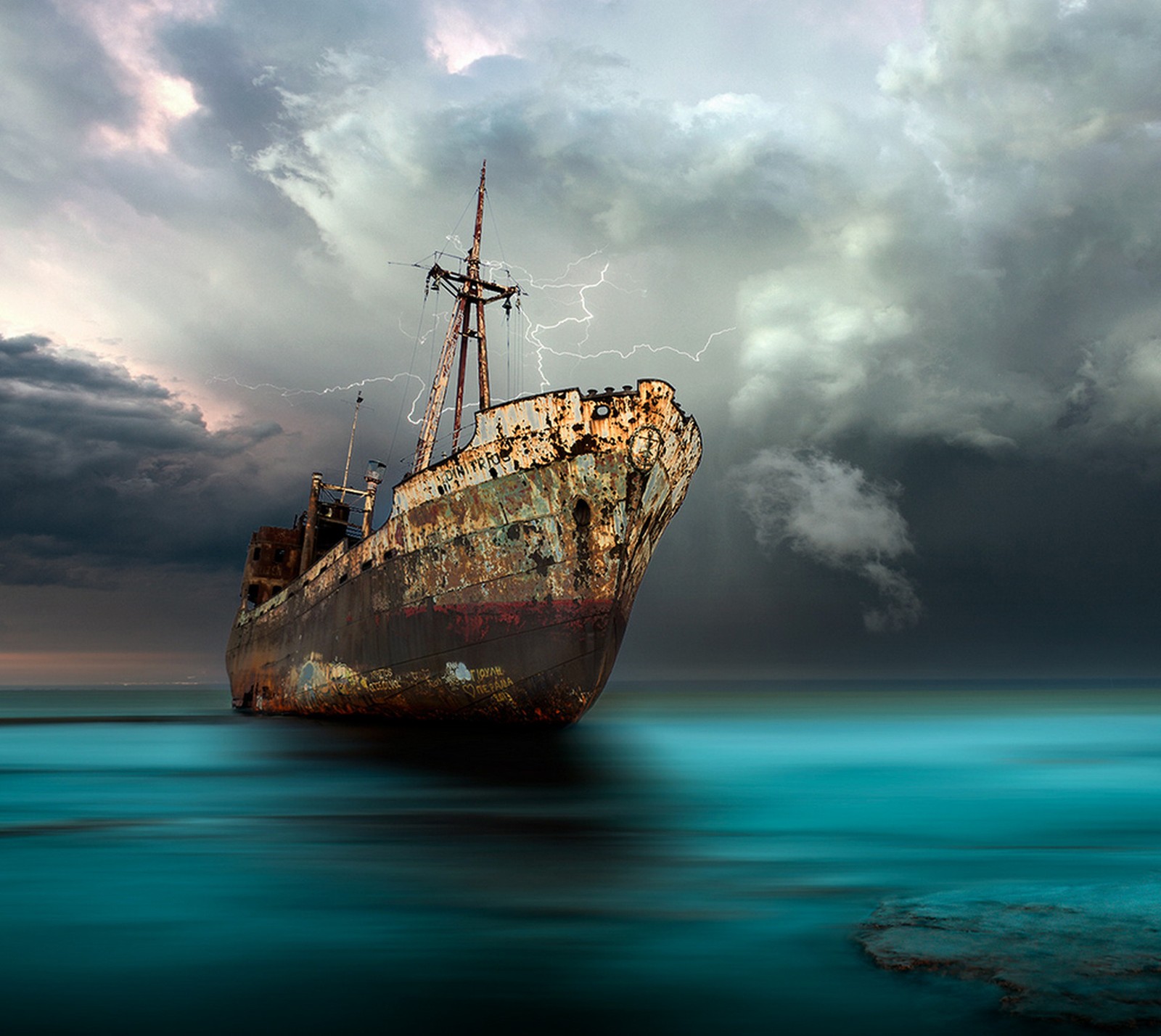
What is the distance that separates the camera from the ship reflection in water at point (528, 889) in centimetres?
392

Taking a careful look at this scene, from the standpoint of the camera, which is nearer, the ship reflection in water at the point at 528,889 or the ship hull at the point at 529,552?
the ship reflection in water at the point at 528,889

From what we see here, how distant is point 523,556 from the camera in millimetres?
16109

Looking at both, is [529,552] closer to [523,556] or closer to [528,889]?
[523,556]

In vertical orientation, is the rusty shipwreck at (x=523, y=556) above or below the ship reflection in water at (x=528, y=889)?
above

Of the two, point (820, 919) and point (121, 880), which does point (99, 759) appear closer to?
point (121, 880)

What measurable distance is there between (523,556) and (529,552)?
0.14 m

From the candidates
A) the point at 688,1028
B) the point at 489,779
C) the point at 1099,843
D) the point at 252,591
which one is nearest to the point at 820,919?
the point at 688,1028

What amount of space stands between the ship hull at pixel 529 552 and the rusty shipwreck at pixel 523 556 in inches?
1.0

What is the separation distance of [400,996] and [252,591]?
95.5 feet

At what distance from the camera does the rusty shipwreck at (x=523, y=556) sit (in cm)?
1580

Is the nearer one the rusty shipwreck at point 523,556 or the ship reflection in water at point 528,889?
the ship reflection in water at point 528,889

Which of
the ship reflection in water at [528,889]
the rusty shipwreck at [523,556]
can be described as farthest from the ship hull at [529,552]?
the ship reflection in water at [528,889]

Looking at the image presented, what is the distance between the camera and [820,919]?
17.8 ft

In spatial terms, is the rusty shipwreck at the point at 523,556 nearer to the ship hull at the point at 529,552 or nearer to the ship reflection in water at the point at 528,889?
the ship hull at the point at 529,552
